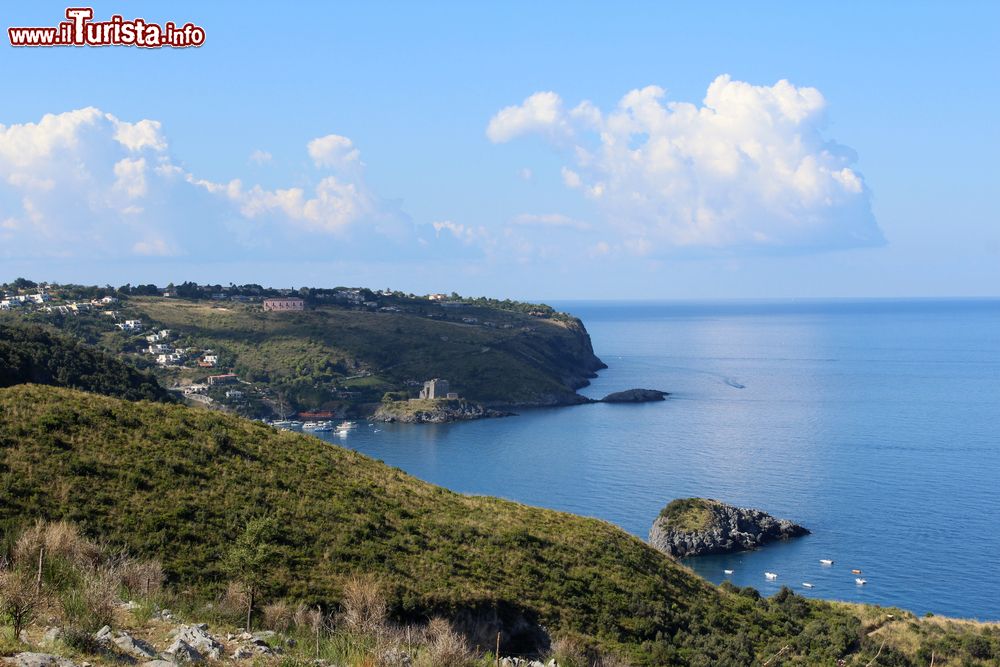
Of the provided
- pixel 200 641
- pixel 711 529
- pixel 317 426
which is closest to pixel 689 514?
pixel 711 529

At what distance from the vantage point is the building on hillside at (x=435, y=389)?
118m

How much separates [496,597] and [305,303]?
146432 mm

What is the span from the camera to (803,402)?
117375 mm

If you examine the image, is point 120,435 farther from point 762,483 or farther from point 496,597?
point 762,483

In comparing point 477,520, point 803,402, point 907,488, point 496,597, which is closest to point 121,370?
point 477,520

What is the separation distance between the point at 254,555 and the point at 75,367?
52345 millimetres

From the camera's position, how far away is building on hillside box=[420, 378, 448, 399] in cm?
11850

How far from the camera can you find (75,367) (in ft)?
212

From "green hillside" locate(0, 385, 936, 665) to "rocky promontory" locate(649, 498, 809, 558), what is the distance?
2595 cm

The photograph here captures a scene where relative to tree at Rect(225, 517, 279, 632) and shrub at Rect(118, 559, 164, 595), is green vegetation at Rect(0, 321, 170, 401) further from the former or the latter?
shrub at Rect(118, 559, 164, 595)

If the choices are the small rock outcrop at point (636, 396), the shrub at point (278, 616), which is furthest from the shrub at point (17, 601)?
the small rock outcrop at point (636, 396)

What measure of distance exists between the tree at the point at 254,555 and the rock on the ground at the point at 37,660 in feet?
22.3

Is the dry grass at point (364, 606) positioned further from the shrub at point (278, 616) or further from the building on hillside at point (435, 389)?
the building on hillside at point (435, 389)

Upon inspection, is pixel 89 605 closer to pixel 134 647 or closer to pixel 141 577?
pixel 134 647
